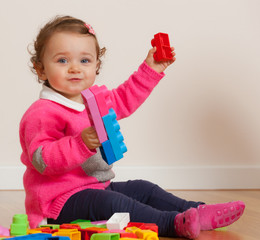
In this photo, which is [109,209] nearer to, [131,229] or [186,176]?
[131,229]

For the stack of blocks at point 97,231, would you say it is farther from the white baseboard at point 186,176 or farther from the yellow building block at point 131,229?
the white baseboard at point 186,176

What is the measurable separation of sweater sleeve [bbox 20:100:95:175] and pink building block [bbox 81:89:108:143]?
0.26ft

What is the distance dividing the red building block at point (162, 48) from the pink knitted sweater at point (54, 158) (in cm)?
23

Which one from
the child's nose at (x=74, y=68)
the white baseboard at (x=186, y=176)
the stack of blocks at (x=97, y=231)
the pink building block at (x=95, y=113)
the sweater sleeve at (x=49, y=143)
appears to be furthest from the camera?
the white baseboard at (x=186, y=176)

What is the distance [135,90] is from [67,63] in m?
0.20

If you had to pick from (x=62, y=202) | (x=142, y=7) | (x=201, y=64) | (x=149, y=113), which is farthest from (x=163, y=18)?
(x=62, y=202)

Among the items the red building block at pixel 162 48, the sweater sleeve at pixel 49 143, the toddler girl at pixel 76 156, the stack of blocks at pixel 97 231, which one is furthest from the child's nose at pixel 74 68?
the stack of blocks at pixel 97 231

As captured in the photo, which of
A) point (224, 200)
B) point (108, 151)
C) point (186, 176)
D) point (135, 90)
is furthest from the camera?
point (186, 176)

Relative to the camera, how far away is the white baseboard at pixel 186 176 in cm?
182

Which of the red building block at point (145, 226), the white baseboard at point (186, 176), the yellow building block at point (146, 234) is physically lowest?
the white baseboard at point (186, 176)

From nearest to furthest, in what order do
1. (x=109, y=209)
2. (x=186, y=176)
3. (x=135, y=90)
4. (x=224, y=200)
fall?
(x=109, y=209), (x=135, y=90), (x=224, y=200), (x=186, y=176)

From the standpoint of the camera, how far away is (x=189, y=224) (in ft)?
3.09

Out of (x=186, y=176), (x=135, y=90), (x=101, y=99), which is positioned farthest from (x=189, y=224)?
(x=186, y=176)

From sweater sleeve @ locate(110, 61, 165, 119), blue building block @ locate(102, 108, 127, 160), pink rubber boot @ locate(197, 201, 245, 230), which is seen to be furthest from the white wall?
blue building block @ locate(102, 108, 127, 160)
